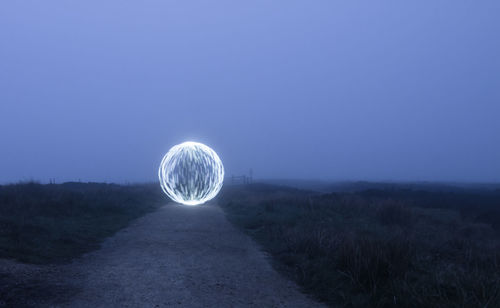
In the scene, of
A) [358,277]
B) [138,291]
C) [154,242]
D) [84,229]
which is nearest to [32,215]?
[84,229]

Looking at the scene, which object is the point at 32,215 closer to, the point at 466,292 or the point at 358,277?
the point at 358,277

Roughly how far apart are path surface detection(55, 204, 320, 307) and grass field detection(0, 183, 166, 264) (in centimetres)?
63

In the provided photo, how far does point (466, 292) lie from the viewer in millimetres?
6254

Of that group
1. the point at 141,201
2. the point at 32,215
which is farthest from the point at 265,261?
the point at 141,201

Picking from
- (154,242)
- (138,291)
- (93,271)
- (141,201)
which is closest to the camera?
(138,291)

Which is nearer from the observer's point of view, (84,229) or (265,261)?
(265,261)

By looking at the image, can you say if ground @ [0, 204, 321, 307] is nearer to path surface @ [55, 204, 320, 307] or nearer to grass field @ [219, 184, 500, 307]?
path surface @ [55, 204, 320, 307]

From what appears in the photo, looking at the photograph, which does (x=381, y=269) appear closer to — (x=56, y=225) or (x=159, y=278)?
(x=159, y=278)

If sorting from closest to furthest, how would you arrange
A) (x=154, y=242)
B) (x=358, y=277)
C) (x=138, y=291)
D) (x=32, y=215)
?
1. (x=138, y=291)
2. (x=358, y=277)
3. (x=154, y=242)
4. (x=32, y=215)

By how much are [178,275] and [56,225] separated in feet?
20.6

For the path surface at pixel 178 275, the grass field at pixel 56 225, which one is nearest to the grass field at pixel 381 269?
the path surface at pixel 178 275

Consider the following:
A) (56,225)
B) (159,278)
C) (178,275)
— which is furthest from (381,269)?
(56,225)

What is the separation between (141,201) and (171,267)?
1615 centimetres

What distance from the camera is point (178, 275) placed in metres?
8.20
